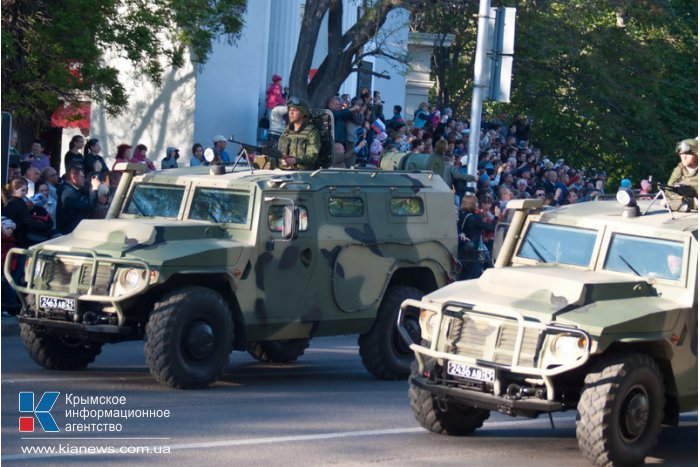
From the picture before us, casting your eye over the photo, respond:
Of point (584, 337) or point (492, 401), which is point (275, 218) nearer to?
point (492, 401)

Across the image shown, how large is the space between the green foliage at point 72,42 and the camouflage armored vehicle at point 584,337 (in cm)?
890

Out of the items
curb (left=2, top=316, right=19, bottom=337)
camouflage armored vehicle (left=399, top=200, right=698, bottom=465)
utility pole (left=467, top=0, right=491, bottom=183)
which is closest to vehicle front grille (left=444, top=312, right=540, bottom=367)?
camouflage armored vehicle (left=399, top=200, right=698, bottom=465)

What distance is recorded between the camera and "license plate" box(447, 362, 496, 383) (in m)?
9.38

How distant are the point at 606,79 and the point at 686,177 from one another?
21.1m

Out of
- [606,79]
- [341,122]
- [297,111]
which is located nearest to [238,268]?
[297,111]

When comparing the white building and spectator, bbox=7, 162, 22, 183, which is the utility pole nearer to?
the white building

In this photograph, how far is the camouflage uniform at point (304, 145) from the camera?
47.2ft

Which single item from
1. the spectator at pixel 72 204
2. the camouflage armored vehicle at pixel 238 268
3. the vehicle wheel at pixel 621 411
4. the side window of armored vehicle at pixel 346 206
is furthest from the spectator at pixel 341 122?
the vehicle wheel at pixel 621 411

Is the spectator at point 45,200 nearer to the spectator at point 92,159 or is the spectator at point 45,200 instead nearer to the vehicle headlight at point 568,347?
the spectator at point 92,159

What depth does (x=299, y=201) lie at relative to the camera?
42.4 ft

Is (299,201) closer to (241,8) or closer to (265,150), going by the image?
(265,150)

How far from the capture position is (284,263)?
12648 mm

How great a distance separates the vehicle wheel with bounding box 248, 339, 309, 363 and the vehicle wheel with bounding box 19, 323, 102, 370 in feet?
6.76

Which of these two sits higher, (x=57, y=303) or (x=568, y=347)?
(x=568, y=347)
